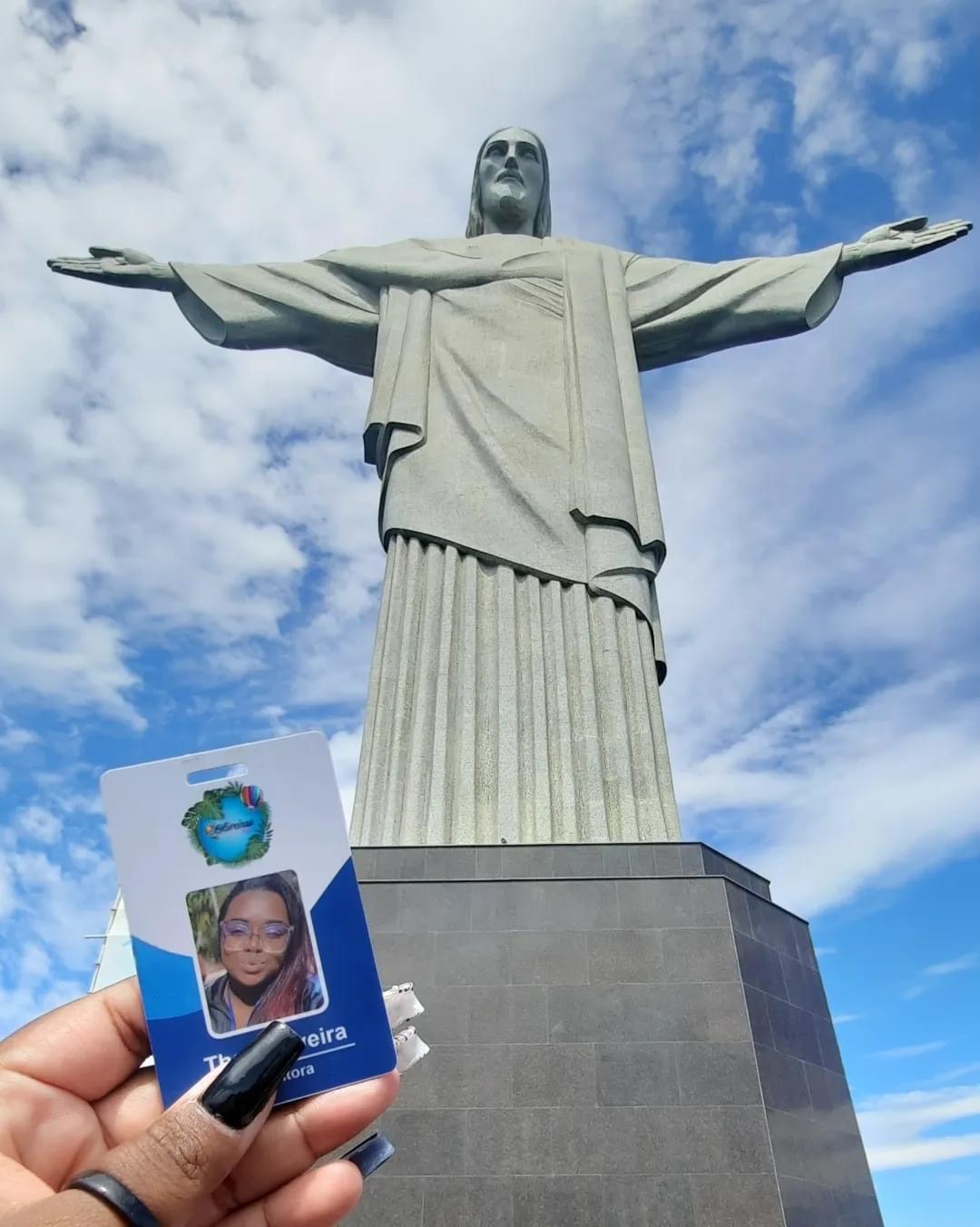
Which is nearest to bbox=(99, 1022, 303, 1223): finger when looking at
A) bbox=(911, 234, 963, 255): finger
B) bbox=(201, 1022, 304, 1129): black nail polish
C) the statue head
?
bbox=(201, 1022, 304, 1129): black nail polish

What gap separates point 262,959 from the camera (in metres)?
1.57

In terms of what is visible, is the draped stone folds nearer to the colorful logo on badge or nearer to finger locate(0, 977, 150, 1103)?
finger locate(0, 977, 150, 1103)

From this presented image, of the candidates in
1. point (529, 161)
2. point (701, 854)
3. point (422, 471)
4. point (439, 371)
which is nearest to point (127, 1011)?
point (701, 854)

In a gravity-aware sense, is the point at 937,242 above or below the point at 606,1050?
above

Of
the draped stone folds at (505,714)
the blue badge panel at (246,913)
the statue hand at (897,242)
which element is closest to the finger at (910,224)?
the statue hand at (897,242)

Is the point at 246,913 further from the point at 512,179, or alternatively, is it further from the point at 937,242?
the point at 512,179

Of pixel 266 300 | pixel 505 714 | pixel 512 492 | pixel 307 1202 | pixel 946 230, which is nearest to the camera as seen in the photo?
pixel 307 1202

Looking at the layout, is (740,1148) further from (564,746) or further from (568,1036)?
(564,746)

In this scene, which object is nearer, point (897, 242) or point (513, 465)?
point (513, 465)

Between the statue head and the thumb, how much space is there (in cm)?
953

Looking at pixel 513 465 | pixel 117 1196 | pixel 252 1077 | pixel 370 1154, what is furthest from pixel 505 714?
pixel 117 1196

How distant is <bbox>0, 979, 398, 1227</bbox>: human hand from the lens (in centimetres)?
137

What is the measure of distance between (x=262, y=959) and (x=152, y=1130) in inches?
11.2

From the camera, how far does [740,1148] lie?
4.17 metres
